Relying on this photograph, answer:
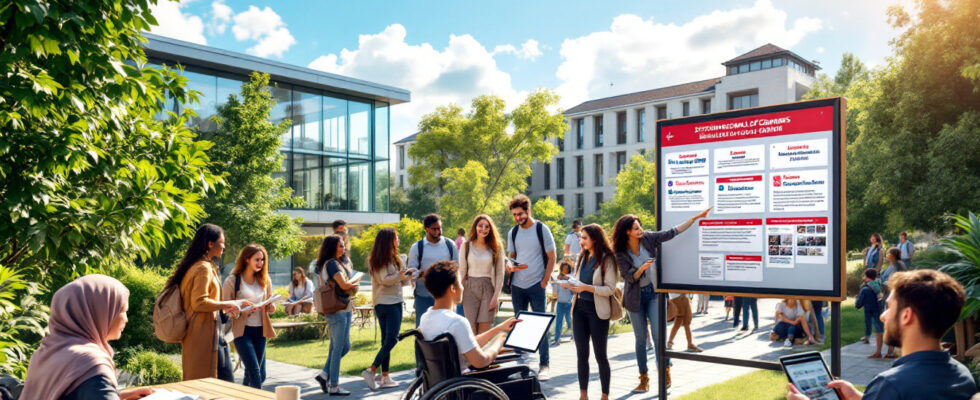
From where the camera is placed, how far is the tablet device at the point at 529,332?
16.1 ft

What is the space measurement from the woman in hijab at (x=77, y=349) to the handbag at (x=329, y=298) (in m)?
4.49

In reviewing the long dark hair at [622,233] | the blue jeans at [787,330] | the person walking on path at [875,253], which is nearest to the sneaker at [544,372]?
the long dark hair at [622,233]

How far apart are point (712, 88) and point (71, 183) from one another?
61.1 meters

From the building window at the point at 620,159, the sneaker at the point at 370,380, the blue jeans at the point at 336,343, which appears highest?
the building window at the point at 620,159

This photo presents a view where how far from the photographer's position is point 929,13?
20844 mm

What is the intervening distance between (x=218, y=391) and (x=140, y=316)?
7.26m

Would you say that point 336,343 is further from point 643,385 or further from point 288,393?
point 288,393

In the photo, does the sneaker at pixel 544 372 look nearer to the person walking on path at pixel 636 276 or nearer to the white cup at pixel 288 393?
the person walking on path at pixel 636 276

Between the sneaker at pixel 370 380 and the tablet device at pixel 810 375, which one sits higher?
the tablet device at pixel 810 375

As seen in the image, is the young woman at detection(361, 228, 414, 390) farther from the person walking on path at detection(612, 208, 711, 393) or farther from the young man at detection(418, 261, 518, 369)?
the young man at detection(418, 261, 518, 369)

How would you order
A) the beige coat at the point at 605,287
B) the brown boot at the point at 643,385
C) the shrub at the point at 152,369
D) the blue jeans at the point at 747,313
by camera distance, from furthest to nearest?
the blue jeans at the point at 747,313 → the shrub at the point at 152,369 → the brown boot at the point at 643,385 → the beige coat at the point at 605,287

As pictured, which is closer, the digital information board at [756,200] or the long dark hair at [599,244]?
the digital information board at [756,200]

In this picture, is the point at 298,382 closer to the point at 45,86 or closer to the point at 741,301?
the point at 45,86

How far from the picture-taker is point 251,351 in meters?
6.32
